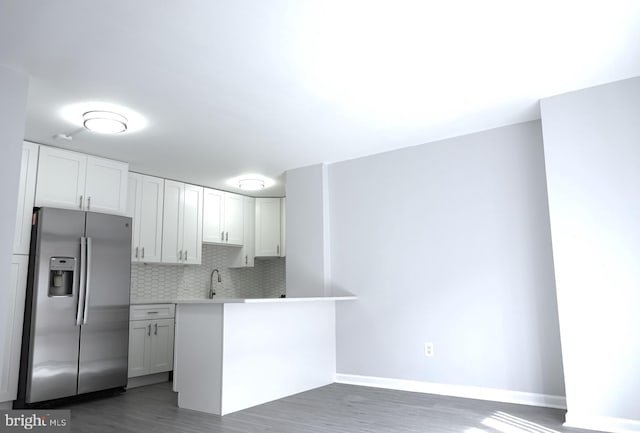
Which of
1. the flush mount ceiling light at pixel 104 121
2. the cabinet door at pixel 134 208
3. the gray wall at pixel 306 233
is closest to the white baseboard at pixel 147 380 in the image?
the cabinet door at pixel 134 208

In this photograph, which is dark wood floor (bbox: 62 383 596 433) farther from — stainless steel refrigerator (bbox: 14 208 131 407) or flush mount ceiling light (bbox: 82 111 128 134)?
flush mount ceiling light (bbox: 82 111 128 134)

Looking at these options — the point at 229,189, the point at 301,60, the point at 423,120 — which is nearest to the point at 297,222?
the point at 229,189

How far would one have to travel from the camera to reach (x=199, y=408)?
147 inches

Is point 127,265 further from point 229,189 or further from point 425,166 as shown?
point 425,166

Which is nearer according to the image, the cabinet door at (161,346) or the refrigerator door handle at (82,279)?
the refrigerator door handle at (82,279)

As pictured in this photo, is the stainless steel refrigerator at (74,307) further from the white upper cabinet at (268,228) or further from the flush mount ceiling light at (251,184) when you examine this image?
the white upper cabinet at (268,228)

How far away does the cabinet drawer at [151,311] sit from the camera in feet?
17.0

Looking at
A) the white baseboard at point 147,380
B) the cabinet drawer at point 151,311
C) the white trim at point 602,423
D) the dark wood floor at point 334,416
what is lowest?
the white baseboard at point 147,380

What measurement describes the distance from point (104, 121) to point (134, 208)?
1.80m

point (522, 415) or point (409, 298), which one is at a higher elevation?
point (409, 298)

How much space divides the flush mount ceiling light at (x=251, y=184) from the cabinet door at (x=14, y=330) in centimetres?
261

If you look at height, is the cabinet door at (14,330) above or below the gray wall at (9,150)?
below

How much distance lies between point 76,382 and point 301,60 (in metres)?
3.51

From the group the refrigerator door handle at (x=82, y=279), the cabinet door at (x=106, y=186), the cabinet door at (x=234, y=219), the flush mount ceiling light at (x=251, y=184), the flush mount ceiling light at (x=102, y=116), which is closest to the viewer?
the flush mount ceiling light at (x=102, y=116)
